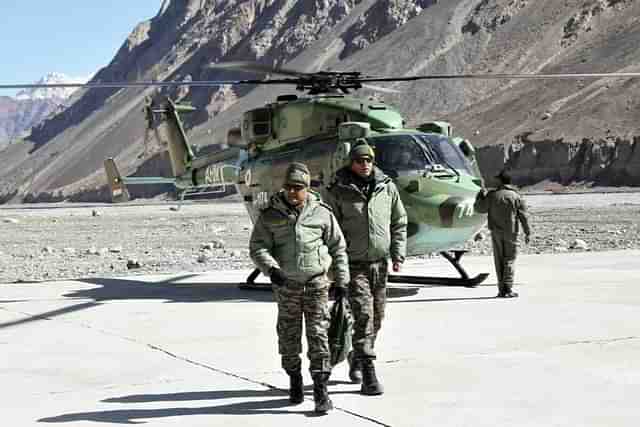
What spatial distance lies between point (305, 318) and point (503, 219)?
658 cm

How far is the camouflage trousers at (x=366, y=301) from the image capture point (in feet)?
23.2

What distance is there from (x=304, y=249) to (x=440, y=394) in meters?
1.33

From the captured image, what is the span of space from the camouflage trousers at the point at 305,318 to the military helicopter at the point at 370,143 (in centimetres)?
589

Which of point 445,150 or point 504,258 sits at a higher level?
point 445,150

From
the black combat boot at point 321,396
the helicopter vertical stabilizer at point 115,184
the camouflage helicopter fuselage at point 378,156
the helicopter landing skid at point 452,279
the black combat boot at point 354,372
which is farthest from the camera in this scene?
the helicopter vertical stabilizer at point 115,184

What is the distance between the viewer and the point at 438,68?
322 feet

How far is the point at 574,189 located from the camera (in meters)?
69.4

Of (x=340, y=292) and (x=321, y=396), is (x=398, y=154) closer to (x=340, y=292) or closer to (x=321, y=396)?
(x=340, y=292)

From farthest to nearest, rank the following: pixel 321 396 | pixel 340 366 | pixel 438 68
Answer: pixel 438 68, pixel 340 366, pixel 321 396

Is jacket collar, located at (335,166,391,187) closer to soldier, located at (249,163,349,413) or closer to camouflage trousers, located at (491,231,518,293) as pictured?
soldier, located at (249,163,349,413)

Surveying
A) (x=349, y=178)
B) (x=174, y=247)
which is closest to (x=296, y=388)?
(x=349, y=178)

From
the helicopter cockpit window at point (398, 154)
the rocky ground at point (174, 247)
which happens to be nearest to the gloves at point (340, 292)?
the helicopter cockpit window at point (398, 154)

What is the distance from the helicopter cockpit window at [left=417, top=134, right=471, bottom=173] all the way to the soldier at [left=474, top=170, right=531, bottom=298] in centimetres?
52

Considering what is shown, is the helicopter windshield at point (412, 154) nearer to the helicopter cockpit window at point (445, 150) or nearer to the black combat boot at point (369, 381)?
the helicopter cockpit window at point (445, 150)
